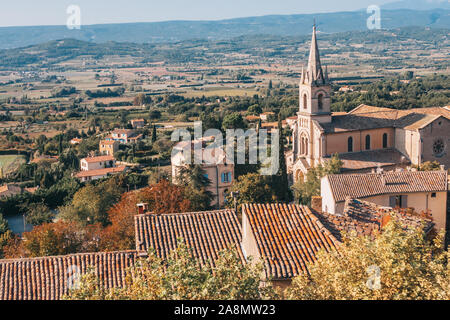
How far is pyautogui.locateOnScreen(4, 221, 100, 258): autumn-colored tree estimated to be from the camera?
1684 centimetres

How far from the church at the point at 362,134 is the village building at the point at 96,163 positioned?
18.8 meters

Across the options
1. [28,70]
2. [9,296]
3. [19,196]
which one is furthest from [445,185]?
[28,70]

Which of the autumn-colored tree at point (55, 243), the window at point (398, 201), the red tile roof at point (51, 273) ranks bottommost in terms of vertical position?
the autumn-colored tree at point (55, 243)

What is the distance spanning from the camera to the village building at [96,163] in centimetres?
4597

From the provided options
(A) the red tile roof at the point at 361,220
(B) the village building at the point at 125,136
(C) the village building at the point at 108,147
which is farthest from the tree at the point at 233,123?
A: (A) the red tile roof at the point at 361,220

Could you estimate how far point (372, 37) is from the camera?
5241 inches

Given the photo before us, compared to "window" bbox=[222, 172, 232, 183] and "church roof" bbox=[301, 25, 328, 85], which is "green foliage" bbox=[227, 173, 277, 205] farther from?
"church roof" bbox=[301, 25, 328, 85]

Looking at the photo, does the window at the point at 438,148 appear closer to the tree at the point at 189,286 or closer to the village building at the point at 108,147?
the tree at the point at 189,286

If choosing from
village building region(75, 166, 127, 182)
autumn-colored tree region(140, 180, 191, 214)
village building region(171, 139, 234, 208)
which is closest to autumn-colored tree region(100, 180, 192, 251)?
autumn-colored tree region(140, 180, 191, 214)

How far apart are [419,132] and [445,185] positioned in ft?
51.8

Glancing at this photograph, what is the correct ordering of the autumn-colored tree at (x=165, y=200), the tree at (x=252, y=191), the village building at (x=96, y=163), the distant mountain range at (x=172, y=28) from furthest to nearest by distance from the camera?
the distant mountain range at (x=172, y=28) < the village building at (x=96, y=163) < the tree at (x=252, y=191) < the autumn-colored tree at (x=165, y=200)

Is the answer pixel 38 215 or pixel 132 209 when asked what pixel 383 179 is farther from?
pixel 38 215

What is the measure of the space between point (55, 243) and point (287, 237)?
10.1m

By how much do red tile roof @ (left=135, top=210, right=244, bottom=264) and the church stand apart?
2128cm
